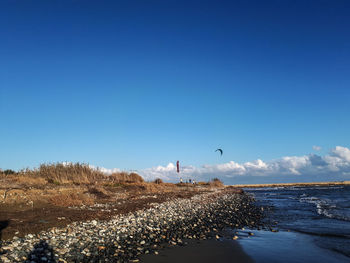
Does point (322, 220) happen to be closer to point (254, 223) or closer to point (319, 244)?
point (254, 223)

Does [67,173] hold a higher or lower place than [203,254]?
higher

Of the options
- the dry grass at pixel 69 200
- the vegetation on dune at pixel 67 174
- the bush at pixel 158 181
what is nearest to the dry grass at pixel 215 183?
the bush at pixel 158 181

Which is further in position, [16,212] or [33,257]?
[16,212]

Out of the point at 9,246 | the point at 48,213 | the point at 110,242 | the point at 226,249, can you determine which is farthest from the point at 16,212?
the point at 226,249

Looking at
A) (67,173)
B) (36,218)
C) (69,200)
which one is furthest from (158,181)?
(36,218)

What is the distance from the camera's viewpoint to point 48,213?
1549cm

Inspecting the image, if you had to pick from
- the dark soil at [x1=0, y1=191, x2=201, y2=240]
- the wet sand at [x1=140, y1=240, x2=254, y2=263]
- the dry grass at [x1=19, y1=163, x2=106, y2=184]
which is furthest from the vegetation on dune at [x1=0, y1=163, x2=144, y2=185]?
the wet sand at [x1=140, y1=240, x2=254, y2=263]

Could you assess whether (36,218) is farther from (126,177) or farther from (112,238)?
(126,177)

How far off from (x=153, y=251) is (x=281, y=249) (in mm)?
4977

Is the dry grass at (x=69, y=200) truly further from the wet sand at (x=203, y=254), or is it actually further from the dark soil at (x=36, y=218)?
the wet sand at (x=203, y=254)

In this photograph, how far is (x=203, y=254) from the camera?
9.30 metres

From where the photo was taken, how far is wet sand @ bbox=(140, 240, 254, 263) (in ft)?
28.7

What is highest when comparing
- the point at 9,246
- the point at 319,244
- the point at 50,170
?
the point at 50,170

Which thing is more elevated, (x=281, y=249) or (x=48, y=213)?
(x=48, y=213)
